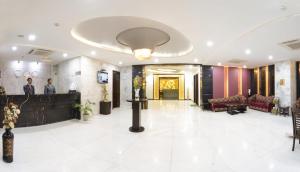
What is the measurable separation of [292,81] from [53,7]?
9.63 metres

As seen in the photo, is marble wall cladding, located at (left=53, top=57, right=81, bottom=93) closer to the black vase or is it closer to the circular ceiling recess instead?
the circular ceiling recess

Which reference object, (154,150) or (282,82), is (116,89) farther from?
(282,82)

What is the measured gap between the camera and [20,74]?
314 inches

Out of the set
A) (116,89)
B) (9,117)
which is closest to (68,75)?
(116,89)


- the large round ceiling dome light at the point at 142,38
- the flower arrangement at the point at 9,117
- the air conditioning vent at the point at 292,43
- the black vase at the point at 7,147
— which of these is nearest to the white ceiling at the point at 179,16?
the air conditioning vent at the point at 292,43

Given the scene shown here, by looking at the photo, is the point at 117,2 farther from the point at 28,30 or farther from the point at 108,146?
the point at 108,146

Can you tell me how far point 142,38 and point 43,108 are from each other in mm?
4075

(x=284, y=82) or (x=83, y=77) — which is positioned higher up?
(x=83, y=77)

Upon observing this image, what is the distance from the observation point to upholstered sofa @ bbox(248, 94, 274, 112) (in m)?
8.44

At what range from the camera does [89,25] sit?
4133 millimetres

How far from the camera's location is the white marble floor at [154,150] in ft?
9.09

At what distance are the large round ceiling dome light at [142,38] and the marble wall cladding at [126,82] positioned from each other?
5.48 meters

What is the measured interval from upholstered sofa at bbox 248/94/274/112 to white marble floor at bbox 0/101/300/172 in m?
3.99

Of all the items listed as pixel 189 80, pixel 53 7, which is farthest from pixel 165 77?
pixel 53 7
